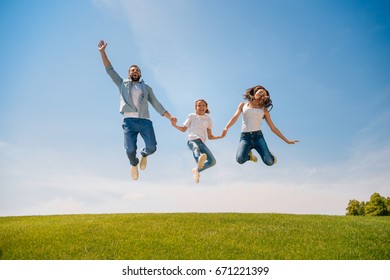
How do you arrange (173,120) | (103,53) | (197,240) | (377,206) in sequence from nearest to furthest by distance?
(103,53)
(173,120)
(197,240)
(377,206)

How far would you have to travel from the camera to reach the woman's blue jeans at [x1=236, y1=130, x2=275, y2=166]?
8.71 metres

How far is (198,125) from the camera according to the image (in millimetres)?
8977

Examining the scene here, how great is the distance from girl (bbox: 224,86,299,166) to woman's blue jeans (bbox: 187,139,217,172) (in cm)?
58

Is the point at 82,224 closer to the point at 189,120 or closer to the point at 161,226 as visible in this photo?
the point at 161,226

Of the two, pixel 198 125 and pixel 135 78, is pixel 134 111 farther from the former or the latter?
pixel 198 125

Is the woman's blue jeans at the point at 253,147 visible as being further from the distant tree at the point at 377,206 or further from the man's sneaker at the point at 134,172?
the distant tree at the point at 377,206

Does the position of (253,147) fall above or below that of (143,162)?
above

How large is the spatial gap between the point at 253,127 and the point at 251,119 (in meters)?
0.19

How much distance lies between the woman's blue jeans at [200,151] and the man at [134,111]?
0.87 m

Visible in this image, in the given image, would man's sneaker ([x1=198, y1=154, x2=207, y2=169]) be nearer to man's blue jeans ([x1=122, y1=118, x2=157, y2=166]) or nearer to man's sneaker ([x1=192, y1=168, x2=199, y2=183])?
man's sneaker ([x1=192, y1=168, x2=199, y2=183])

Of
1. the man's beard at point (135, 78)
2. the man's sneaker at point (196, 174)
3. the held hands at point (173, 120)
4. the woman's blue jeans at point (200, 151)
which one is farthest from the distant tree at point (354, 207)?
the man's beard at point (135, 78)

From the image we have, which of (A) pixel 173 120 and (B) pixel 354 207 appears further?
(B) pixel 354 207

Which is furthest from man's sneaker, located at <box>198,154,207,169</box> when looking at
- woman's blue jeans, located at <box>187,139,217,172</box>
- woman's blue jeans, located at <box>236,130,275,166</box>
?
woman's blue jeans, located at <box>236,130,275,166</box>

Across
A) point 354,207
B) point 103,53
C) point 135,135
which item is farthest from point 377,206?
point 103,53
